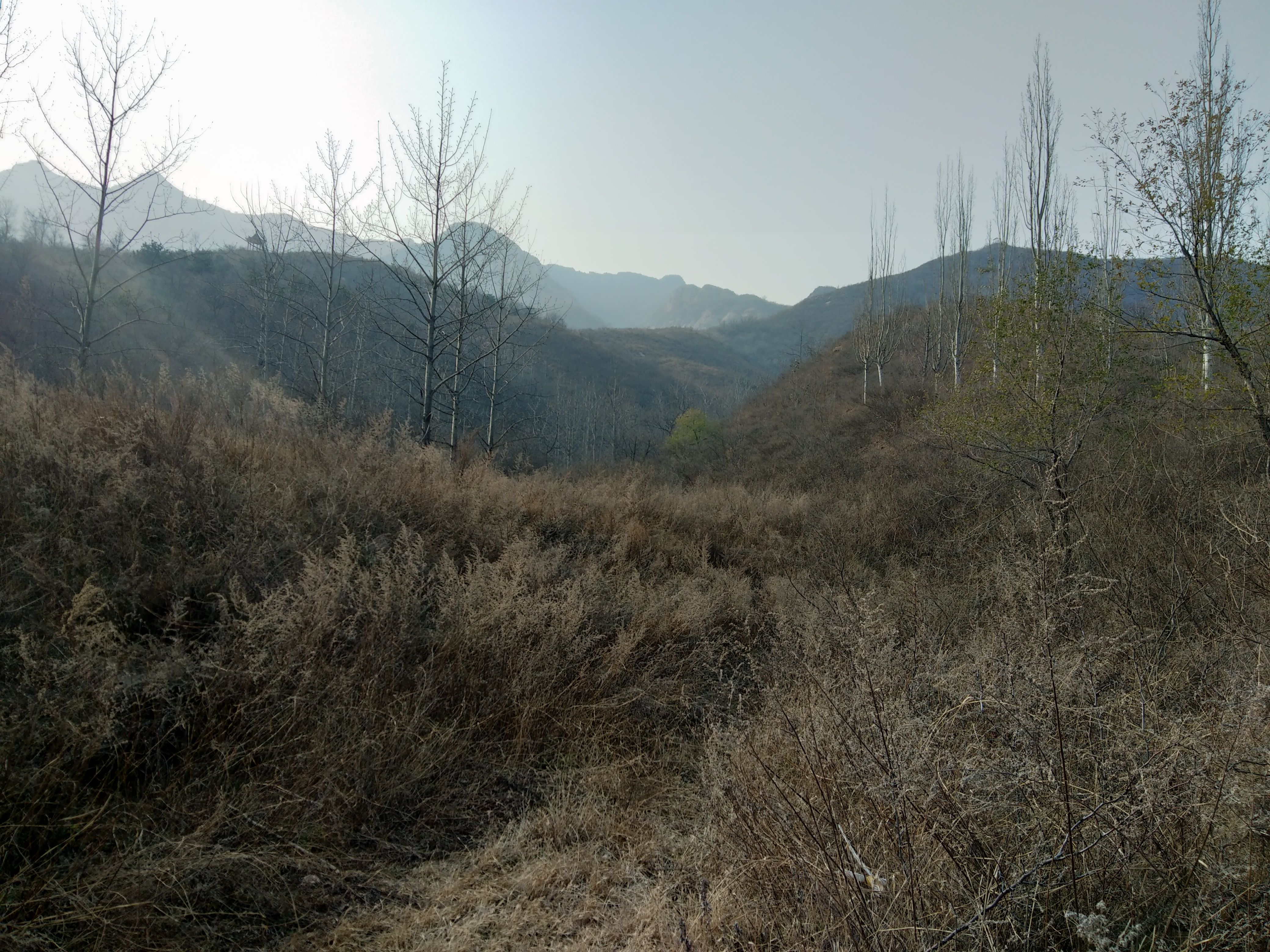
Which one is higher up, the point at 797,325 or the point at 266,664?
the point at 797,325

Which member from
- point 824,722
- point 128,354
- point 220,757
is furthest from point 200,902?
point 128,354

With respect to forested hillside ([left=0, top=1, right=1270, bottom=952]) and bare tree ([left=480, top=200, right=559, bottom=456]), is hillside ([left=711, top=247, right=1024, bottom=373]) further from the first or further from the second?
forested hillside ([left=0, top=1, right=1270, bottom=952])

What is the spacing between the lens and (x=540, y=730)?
3.99 m

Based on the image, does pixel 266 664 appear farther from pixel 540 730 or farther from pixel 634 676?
pixel 634 676

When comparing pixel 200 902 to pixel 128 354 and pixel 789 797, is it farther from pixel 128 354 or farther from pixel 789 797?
pixel 128 354

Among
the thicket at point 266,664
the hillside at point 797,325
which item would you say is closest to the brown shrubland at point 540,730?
the thicket at point 266,664

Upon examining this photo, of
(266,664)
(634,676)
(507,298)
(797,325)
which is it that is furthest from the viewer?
(797,325)

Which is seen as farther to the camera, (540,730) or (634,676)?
(634,676)

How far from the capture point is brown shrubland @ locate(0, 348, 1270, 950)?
1.94 m

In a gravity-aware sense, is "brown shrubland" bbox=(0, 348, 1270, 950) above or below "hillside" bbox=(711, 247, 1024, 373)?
below

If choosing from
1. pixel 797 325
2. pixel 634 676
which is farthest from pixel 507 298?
pixel 797 325

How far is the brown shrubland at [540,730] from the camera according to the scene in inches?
76.3

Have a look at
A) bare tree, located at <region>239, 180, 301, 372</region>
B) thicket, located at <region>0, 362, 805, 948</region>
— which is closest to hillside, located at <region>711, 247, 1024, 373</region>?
bare tree, located at <region>239, 180, 301, 372</region>

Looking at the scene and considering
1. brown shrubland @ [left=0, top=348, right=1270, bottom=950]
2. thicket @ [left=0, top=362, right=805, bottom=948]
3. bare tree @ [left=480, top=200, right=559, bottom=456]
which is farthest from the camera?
bare tree @ [left=480, top=200, right=559, bottom=456]
